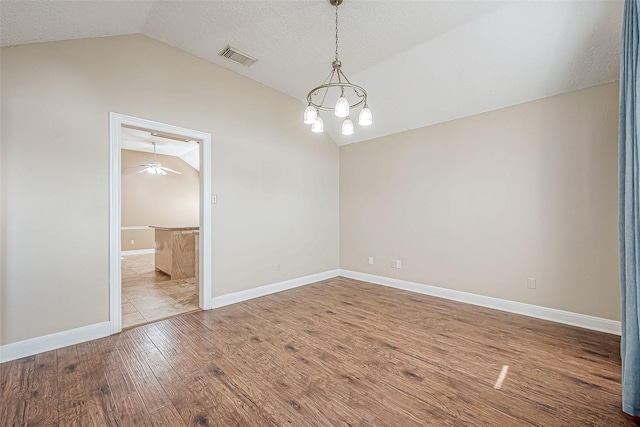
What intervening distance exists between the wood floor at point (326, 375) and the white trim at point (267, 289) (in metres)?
0.40

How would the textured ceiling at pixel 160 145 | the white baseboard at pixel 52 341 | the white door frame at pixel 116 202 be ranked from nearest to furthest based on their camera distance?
the white baseboard at pixel 52 341
the white door frame at pixel 116 202
the textured ceiling at pixel 160 145

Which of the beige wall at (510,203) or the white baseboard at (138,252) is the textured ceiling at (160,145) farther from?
the beige wall at (510,203)

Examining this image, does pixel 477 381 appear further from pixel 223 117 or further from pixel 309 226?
pixel 223 117

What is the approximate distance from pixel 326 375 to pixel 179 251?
3.97m

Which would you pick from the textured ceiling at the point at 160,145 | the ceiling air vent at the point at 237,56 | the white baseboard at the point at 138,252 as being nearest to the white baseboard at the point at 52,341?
the ceiling air vent at the point at 237,56

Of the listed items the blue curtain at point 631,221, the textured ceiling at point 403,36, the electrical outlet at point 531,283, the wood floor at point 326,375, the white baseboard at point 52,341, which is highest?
the textured ceiling at point 403,36

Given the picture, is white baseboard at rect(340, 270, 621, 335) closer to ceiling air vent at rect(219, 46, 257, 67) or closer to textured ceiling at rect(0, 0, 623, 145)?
textured ceiling at rect(0, 0, 623, 145)

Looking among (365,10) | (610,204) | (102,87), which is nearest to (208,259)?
(102,87)

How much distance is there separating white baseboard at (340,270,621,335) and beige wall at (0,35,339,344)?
2.21m

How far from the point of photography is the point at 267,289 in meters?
4.03

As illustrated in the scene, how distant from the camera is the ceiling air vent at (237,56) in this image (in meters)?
3.15

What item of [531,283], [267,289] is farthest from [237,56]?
[531,283]

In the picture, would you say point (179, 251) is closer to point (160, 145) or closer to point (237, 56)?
point (237, 56)

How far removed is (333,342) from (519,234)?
2.53 meters
